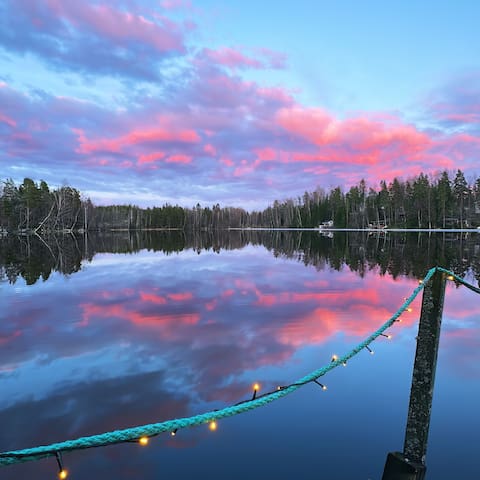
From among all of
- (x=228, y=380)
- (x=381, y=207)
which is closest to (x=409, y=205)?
(x=381, y=207)

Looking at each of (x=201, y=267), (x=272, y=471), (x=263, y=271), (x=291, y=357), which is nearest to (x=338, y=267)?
(x=263, y=271)

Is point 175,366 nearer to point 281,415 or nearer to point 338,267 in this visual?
point 281,415

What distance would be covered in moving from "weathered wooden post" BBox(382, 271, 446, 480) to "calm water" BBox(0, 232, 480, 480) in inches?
60.4

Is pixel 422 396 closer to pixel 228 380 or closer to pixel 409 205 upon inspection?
pixel 228 380

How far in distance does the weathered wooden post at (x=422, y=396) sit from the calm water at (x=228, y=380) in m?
1.53

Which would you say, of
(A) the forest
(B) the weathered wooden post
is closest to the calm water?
(B) the weathered wooden post

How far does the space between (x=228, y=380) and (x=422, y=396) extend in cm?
502

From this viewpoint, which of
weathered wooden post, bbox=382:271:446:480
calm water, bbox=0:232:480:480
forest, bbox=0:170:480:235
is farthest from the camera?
forest, bbox=0:170:480:235

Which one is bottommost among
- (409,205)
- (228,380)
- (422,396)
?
(228,380)

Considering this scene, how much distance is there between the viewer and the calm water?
5.47 metres

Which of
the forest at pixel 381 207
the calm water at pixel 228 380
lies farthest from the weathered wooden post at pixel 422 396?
the forest at pixel 381 207

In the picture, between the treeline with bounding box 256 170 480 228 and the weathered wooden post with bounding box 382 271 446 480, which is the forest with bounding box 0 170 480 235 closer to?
the treeline with bounding box 256 170 480 228

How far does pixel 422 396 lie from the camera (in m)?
3.92

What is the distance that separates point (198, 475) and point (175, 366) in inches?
161
